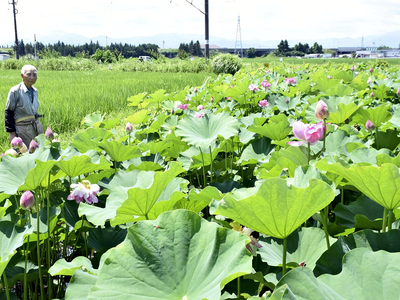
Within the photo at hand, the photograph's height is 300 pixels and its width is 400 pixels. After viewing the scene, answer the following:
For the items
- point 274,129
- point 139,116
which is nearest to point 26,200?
point 274,129

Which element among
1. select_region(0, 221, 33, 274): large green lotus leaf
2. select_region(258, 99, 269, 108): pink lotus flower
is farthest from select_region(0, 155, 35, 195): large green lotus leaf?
select_region(258, 99, 269, 108): pink lotus flower

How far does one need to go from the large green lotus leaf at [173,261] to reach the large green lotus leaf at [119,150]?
0.84 metres

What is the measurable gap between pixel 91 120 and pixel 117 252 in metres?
2.17

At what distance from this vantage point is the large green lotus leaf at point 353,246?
647 mm

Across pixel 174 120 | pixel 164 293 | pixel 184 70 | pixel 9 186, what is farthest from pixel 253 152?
pixel 184 70

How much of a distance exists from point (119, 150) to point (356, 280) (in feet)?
3.85

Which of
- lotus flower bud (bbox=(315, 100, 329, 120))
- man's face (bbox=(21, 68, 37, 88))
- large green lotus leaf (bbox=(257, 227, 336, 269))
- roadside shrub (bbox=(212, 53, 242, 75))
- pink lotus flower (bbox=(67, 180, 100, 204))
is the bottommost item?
large green lotus leaf (bbox=(257, 227, 336, 269))

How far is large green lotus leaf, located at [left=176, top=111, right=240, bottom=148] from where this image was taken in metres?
1.54

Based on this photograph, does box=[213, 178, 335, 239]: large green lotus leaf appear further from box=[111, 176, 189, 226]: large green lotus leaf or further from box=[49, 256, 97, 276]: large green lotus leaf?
box=[49, 256, 97, 276]: large green lotus leaf

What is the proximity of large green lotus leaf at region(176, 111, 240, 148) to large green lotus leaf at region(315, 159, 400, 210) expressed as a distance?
802 mm

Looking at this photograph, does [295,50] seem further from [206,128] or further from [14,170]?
[14,170]

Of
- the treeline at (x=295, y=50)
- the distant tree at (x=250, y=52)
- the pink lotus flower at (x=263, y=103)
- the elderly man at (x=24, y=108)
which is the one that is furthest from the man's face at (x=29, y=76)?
the distant tree at (x=250, y=52)

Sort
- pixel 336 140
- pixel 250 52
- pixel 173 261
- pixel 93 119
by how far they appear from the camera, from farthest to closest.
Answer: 1. pixel 250 52
2. pixel 93 119
3. pixel 336 140
4. pixel 173 261

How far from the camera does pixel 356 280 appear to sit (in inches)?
20.3
